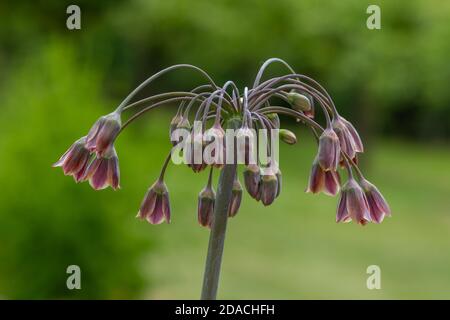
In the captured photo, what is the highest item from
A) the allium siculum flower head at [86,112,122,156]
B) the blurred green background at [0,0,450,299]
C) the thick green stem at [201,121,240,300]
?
the blurred green background at [0,0,450,299]

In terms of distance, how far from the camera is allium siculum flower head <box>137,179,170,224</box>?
71.0 inches

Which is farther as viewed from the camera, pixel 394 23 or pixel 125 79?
pixel 125 79

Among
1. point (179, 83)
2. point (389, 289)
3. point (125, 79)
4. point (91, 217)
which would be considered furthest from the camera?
point (179, 83)

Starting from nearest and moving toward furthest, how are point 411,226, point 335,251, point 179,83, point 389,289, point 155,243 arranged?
point 155,243, point 389,289, point 335,251, point 411,226, point 179,83

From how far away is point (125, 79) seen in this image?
23.3 meters

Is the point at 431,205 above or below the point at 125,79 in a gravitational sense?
below

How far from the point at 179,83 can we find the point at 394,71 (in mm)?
13907

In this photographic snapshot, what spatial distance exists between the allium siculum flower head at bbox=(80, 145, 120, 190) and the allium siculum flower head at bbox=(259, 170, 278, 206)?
0.34 m

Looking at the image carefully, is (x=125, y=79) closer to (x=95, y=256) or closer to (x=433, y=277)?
(x=433, y=277)

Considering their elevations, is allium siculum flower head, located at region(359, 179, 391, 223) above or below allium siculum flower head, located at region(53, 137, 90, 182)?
below

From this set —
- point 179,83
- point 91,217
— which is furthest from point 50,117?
point 179,83

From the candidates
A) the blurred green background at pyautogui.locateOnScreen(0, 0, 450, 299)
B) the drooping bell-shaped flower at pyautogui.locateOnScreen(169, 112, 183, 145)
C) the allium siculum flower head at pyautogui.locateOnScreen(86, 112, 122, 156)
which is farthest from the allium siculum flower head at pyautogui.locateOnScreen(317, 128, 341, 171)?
the blurred green background at pyautogui.locateOnScreen(0, 0, 450, 299)

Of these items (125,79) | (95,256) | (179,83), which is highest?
(179,83)

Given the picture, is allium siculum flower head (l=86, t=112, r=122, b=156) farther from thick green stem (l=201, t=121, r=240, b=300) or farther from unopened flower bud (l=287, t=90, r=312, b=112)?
unopened flower bud (l=287, t=90, r=312, b=112)
